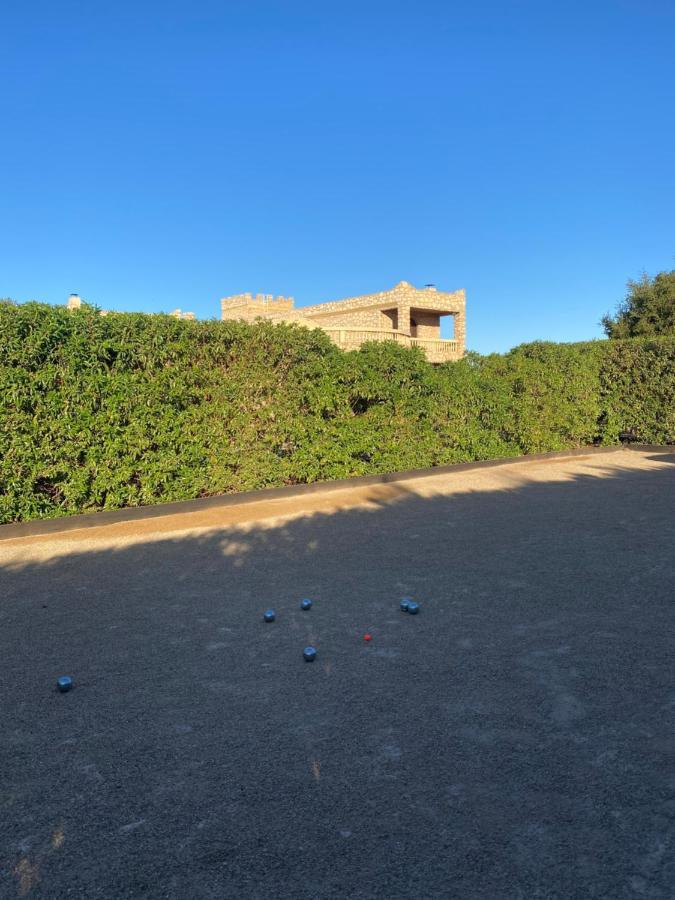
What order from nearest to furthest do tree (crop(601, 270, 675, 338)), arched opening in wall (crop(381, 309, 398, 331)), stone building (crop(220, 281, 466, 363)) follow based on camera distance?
tree (crop(601, 270, 675, 338)), stone building (crop(220, 281, 466, 363)), arched opening in wall (crop(381, 309, 398, 331))

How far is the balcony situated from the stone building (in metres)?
0.07

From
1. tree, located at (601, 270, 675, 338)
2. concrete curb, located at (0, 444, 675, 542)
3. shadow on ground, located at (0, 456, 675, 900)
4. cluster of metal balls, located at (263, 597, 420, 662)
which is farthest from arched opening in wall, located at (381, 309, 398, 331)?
cluster of metal balls, located at (263, 597, 420, 662)

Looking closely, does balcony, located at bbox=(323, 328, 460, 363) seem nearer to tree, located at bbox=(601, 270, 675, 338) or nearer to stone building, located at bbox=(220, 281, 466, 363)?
stone building, located at bbox=(220, 281, 466, 363)

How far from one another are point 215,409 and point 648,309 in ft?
89.2

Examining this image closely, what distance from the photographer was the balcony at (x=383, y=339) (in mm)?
24438

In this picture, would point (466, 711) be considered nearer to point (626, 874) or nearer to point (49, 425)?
point (626, 874)

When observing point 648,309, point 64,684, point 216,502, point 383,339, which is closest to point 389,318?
point 383,339

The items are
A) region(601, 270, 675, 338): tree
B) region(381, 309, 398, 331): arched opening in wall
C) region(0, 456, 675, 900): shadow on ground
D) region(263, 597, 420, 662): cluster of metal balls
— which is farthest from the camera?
region(381, 309, 398, 331): arched opening in wall

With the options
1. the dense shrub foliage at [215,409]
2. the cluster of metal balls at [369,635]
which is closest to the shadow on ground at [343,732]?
the cluster of metal balls at [369,635]

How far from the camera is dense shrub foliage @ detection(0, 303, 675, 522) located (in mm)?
7723

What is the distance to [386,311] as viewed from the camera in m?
35.0

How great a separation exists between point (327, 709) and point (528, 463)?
11.8 metres

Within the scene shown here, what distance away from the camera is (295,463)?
34.1 ft

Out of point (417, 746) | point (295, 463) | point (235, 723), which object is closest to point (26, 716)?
point (235, 723)
